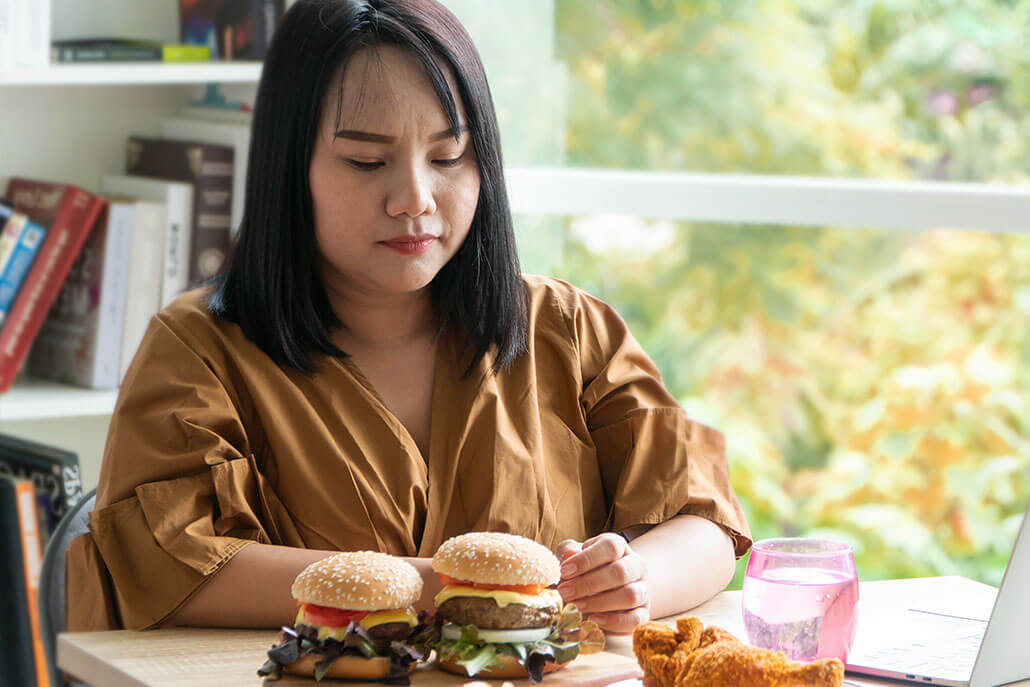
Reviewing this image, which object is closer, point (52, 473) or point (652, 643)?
point (652, 643)

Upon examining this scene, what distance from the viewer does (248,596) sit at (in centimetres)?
124

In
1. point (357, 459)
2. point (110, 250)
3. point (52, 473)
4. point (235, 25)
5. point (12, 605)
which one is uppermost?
point (235, 25)

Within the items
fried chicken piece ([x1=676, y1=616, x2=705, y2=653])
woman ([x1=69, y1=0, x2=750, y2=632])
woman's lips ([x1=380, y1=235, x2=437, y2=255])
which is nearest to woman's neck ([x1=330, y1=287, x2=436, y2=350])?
woman ([x1=69, y1=0, x2=750, y2=632])

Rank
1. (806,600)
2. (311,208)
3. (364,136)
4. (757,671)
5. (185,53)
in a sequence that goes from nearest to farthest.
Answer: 1. (757,671)
2. (806,600)
3. (364,136)
4. (311,208)
5. (185,53)

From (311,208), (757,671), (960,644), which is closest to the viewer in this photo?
(757,671)

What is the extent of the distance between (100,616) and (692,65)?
294cm

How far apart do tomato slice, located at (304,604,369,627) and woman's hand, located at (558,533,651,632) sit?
0.81 feet

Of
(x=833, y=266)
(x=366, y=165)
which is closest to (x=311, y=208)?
(x=366, y=165)

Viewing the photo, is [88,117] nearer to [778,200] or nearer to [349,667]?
[778,200]

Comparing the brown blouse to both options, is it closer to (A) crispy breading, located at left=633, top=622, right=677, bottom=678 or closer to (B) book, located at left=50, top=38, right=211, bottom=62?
(A) crispy breading, located at left=633, top=622, right=677, bottom=678

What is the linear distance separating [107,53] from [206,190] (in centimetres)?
27

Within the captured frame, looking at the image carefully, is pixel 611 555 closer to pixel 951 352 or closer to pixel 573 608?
pixel 573 608

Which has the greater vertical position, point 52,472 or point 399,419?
point 399,419

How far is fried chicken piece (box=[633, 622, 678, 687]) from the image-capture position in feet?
3.17
